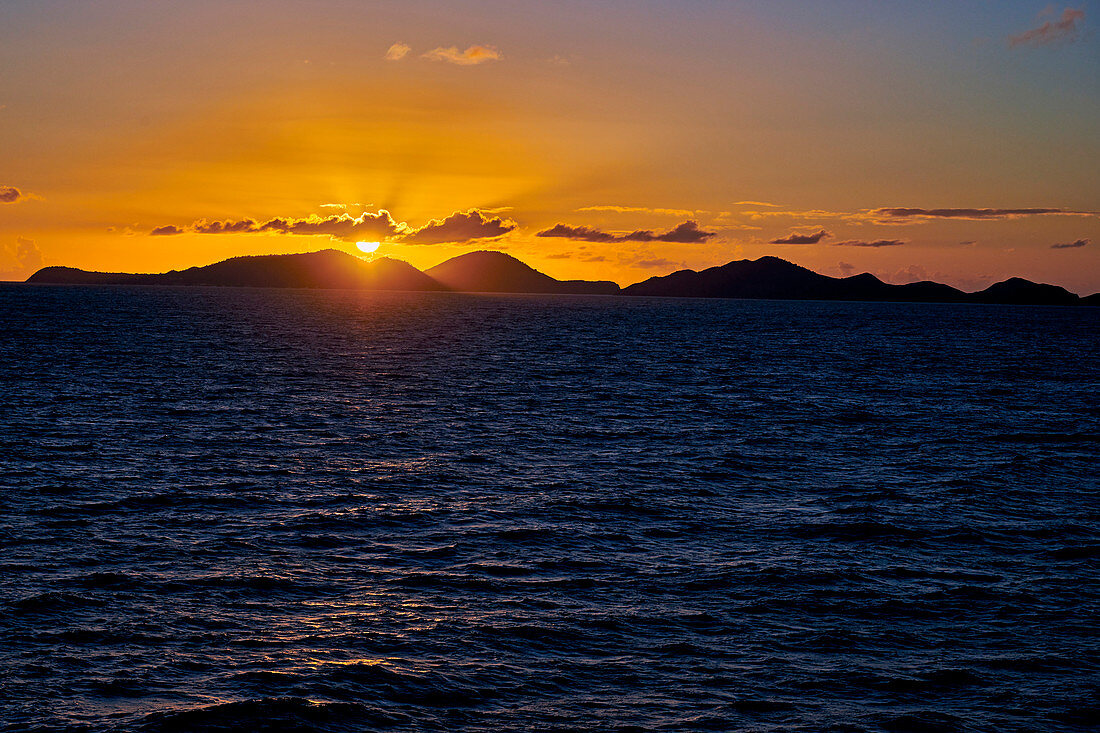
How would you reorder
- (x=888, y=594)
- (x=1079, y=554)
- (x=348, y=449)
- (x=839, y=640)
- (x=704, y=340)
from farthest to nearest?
(x=704, y=340) → (x=348, y=449) → (x=1079, y=554) → (x=888, y=594) → (x=839, y=640)

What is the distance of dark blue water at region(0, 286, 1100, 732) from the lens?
1636 centimetres

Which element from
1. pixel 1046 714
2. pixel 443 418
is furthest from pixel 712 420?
pixel 1046 714

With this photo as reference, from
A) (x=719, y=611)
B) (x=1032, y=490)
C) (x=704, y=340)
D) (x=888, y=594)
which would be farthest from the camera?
(x=704, y=340)

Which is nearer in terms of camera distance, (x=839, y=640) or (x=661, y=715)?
(x=661, y=715)

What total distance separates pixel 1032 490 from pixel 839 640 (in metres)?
19.3

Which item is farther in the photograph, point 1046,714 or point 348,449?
point 348,449

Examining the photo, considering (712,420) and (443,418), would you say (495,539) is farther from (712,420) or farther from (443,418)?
(712,420)

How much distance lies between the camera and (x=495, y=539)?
85.9 ft

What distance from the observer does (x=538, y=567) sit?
78.3 feet

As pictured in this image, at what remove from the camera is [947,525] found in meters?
28.7

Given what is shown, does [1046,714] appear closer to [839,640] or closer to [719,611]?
[839,640]

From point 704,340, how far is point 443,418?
91413 millimetres

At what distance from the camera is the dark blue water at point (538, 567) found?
16359 millimetres

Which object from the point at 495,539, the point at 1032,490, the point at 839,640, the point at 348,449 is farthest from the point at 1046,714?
the point at 348,449
